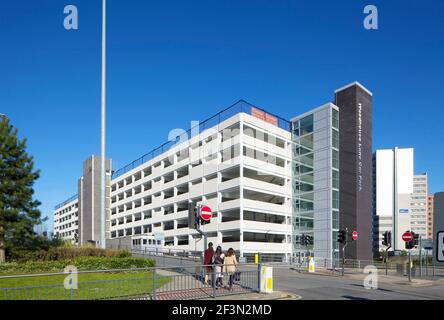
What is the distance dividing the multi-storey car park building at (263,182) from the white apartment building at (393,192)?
69.0 meters

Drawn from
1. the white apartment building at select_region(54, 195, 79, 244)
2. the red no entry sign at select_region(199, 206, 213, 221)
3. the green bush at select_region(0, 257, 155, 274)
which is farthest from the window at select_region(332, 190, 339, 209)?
the white apartment building at select_region(54, 195, 79, 244)

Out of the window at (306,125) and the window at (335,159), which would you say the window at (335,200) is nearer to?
the window at (335,159)

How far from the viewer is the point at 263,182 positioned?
49250 mm

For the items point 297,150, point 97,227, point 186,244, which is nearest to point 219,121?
point 297,150

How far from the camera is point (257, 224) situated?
47.6 metres

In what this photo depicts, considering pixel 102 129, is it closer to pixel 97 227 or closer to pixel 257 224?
pixel 257 224

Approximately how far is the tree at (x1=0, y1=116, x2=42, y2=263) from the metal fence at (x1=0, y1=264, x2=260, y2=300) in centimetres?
1091

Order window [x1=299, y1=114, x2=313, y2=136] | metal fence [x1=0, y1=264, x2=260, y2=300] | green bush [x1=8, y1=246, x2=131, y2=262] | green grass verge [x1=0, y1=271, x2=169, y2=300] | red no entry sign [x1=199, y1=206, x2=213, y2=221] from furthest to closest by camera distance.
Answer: window [x1=299, y1=114, x2=313, y2=136] < green bush [x1=8, y1=246, x2=131, y2=262] < red no entry sign [x1=199, y1=206, x2=213, y2=221] < metal fence [x1=0, y1=264, x2=260, y2=300] < green grass verge [x1=0, y1=271, x2=169, y2=300]

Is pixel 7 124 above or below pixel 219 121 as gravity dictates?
below

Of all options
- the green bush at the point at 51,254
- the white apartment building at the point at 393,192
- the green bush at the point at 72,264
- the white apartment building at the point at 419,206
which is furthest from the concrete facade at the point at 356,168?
the white apartment building at the point at 419,206

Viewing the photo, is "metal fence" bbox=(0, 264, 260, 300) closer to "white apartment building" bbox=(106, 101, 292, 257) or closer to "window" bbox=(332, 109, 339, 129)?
"white apartment building" bbox=(106, 101, 292, 257)

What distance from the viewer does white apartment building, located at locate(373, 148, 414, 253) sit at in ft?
375

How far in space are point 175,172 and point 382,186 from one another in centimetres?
9219

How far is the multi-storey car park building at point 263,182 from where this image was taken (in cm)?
4772
